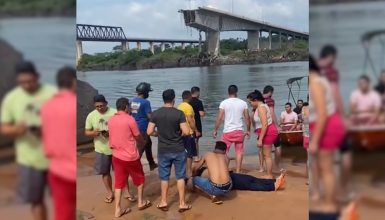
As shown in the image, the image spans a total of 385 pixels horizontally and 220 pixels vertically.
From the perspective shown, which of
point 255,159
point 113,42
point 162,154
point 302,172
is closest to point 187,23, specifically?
point 113,42

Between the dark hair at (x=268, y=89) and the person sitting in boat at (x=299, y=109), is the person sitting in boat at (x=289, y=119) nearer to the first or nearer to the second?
the person sitting in boat at (x=299, y=109)

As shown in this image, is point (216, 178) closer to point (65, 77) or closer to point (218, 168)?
point (218, 168)

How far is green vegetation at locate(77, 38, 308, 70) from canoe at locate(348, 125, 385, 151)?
1.66 metres

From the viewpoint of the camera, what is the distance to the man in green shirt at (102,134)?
383 cm

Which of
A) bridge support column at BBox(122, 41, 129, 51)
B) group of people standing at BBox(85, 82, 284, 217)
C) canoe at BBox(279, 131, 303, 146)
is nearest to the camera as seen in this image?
bridge support column at BBox(122, 41, 129, 51)

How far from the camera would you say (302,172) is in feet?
15.1

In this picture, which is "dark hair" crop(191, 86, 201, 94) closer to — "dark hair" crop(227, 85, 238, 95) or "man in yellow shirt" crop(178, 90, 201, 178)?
"man in yellow shirt" crop(178, 90, 201, 178)

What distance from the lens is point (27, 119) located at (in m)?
1.63

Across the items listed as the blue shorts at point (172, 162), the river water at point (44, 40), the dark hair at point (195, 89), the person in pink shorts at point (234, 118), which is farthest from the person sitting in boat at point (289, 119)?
the river water at point (44, 40)

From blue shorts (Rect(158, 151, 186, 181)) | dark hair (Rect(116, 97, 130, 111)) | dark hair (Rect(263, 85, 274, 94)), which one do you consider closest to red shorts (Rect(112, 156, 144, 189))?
blue shorts (Rect(158, 151, 186, 181))

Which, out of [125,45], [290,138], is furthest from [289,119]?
[125,45]

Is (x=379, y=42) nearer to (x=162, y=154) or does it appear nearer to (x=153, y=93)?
(x=162, y=154)

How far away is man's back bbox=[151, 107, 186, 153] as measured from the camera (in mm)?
3809

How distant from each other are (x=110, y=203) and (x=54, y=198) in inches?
95.5
